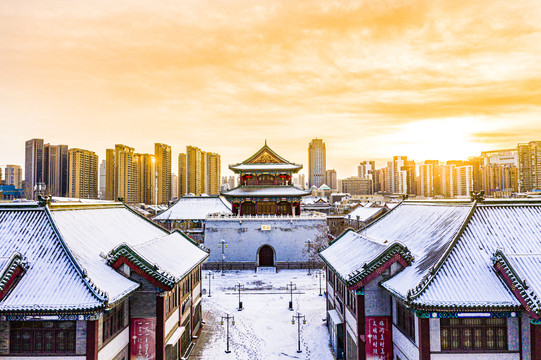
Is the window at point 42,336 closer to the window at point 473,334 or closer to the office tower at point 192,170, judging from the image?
the window at point 473,334

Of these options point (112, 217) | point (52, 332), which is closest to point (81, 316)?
point (52, 332)

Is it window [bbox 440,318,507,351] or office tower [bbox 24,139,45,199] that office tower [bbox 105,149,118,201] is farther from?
window [bbox 440,318,507,351]

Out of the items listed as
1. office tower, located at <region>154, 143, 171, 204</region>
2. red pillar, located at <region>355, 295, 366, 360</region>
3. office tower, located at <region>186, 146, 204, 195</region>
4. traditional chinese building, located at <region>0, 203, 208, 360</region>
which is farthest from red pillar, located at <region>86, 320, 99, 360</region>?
office tower, located at <region>186, 146, 204, 195</region>

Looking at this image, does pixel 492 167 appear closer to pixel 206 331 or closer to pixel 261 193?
pixel 261 193

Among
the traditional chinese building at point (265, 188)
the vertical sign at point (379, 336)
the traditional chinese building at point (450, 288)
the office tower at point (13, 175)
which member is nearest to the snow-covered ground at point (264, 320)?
the traditional chinese building at point (450, 288)

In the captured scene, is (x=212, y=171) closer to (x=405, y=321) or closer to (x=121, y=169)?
(x=121, y=169)
